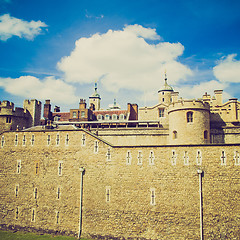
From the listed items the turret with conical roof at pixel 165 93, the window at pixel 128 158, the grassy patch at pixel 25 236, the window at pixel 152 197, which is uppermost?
the turret with conical roof at pixel 165 93

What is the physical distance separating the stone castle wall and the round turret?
21.3 ft

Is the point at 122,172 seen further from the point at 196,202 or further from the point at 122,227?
the point at 196,202

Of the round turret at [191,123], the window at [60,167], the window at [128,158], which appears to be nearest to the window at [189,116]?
the round turret at [191,123]

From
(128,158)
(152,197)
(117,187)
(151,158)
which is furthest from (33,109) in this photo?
(152,197)

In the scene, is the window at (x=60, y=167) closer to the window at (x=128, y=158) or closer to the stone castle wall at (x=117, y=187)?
the stone castle wall at (x=117, y=187)

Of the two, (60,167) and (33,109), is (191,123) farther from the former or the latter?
(33,109)

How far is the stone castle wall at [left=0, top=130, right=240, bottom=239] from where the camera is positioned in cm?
2283

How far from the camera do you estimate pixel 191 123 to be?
3038 centimetres

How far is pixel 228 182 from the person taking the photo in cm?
2270

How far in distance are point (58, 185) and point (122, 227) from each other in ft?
27.6

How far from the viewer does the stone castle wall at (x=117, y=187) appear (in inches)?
899

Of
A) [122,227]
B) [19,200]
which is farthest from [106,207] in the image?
[19,200]

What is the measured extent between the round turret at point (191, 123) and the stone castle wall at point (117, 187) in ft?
21.3

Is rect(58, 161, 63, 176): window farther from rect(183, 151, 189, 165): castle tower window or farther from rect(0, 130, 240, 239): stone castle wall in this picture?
rect(183, 151, 189, 165): castle tower window
